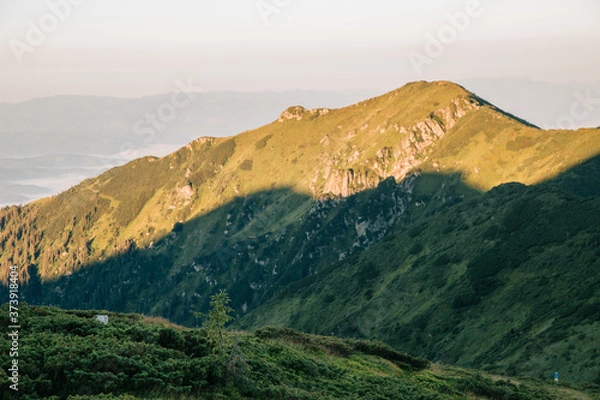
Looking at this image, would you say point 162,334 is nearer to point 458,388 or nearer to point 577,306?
point 458,388

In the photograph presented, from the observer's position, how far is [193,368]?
3256 cm

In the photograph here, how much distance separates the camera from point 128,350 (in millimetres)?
32594

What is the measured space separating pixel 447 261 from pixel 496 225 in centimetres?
1511

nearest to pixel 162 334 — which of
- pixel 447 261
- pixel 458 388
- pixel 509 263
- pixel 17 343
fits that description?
pixel 17 343

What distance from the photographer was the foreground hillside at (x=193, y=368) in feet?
95.9
